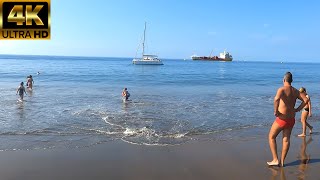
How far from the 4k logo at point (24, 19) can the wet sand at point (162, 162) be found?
417 cm

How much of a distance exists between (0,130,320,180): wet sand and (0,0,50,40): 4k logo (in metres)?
4.17

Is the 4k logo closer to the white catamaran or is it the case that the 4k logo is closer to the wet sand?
the wet sand

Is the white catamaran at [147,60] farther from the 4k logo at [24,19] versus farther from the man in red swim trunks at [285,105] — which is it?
the man in red swim trunks at [285,105]

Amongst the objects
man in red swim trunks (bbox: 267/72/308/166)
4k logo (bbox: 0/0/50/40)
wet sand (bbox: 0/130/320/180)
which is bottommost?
wet sand (bbox: 0/130/320/180)

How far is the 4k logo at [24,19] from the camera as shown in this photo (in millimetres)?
10898

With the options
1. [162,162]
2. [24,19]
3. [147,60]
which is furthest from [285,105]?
[147,60]

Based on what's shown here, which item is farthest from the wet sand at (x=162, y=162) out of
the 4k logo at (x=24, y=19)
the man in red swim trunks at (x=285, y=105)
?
the 4k logo at (x=24, y=19)

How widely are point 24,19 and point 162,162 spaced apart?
6.58 m

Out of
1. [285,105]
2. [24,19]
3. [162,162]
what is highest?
[24,19]

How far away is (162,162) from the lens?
7879 millimetres

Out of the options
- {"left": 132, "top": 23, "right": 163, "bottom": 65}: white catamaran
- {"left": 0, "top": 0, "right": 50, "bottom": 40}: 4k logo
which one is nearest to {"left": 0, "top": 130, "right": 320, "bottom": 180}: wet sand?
{"left": 0, "top": 0, "right": 50, "bottom": 40}: 4k logo

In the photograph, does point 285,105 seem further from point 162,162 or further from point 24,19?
point 24,19

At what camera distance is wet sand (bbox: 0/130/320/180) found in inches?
274

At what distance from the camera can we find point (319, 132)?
11.5 m
